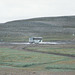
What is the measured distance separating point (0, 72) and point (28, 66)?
6.63 m

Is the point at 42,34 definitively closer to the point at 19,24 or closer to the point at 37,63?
the point at 19,24

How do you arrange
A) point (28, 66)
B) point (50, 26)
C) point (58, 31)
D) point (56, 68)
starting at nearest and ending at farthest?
point (56, 68)
point (28, 66)
point (58, 31)
point (50, 26)

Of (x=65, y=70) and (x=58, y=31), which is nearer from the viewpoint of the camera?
(x=65, y=70)

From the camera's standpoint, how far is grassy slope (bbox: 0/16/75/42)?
131 m

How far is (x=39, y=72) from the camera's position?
3262cm

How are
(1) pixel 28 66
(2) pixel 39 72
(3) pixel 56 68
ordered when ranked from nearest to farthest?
(2) pixel 39 72
(3) pixel 56 68
(1) pixel 28 66

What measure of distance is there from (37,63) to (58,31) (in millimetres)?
109799

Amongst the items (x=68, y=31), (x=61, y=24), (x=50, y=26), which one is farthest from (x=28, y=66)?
(x=61, y=24)

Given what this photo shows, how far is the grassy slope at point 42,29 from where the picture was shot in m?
131

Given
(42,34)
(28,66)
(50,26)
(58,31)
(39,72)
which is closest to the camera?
(39,72)

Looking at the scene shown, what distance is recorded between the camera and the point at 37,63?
4056 centimetres

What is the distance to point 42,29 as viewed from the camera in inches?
6102

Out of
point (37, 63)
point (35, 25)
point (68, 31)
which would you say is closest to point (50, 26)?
point (35, 25)

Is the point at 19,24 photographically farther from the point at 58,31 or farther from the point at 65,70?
the point at 65,70
